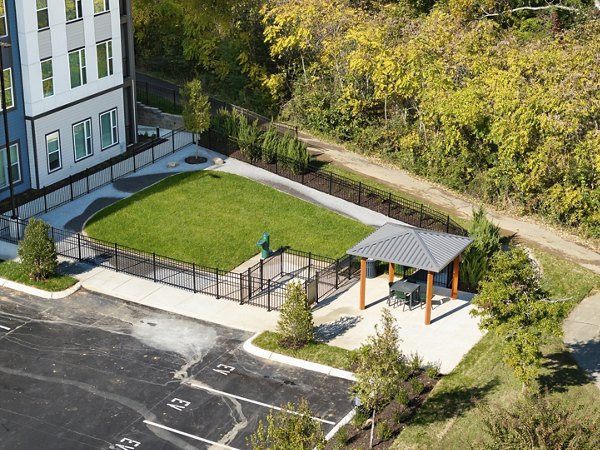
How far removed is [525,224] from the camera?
147 feet

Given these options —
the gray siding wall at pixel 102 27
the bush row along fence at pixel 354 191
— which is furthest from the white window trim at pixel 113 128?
the bush row along fence at pixel 354 191

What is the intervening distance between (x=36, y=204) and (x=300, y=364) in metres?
17.1

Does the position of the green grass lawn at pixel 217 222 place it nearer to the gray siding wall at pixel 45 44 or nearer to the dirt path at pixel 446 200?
the dirt path at pixel 446 200

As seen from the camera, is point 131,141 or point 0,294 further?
point 131,141

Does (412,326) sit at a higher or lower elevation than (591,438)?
lower

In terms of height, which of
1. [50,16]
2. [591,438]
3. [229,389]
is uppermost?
[50,16]

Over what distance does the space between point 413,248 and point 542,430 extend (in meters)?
12.2

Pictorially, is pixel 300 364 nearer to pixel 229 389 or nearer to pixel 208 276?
pixel 229 389

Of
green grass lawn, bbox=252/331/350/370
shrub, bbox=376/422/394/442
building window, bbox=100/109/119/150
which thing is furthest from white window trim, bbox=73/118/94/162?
shrub, bbox=376/422/394/442

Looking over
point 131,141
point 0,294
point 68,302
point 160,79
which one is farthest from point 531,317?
point 160,79

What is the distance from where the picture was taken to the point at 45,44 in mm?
44250

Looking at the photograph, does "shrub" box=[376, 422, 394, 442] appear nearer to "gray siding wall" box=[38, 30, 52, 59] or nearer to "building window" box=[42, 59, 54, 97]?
"building window" box=[42, 59, 54, 97]

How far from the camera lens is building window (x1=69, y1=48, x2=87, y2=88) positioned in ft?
151

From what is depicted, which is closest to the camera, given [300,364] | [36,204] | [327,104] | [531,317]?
[531,317]
